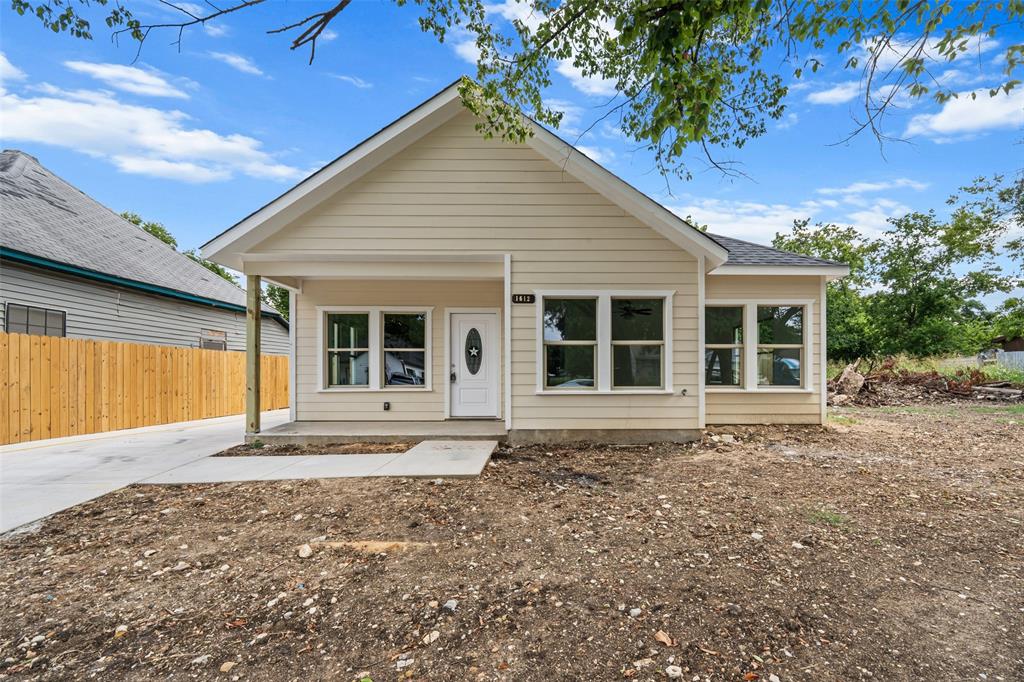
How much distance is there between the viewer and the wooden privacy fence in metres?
7.32

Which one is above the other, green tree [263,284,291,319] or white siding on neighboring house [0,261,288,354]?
green tree [263,284,291,319]

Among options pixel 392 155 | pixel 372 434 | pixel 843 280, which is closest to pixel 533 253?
pixel 392 155

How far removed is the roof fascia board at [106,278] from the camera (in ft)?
26.8

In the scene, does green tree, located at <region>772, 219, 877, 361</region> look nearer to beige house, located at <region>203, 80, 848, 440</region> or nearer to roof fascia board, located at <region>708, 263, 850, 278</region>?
roof fascia board, located at <region>708, 263, 850, 278</region>

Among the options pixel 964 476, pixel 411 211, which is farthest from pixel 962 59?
pixel 411 211

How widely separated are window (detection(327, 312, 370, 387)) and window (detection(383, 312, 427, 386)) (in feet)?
1.30

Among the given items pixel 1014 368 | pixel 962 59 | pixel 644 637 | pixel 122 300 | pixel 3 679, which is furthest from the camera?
pixel 1014 368

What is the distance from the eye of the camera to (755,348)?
26.7 feet

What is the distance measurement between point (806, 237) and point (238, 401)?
34521mm

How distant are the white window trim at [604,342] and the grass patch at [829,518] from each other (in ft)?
10.2

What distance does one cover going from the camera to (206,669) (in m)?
2.09

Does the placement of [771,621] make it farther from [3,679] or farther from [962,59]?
[962,59]

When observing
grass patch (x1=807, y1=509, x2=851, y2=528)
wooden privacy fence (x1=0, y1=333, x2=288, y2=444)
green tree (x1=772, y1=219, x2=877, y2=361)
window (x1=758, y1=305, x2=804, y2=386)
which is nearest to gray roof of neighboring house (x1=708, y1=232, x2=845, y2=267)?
window (x1=758, y1=305, x2=804, y2=386)

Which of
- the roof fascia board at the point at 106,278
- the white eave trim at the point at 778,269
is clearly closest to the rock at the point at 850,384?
the white eave trim at the point at 778,269
